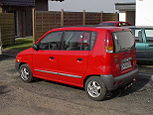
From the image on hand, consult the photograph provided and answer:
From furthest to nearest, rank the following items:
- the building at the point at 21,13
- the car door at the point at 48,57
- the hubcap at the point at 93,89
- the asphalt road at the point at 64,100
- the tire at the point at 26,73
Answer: the building at the point at 21,13 < the tire at the point at 26,73 < the car door at the point at 48,57 < the hubcap at the point at 93,89 < the asphalt road at the point at 64,100

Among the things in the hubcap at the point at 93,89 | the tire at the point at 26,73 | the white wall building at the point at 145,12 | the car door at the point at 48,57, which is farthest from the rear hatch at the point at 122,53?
the white wall building at the point at 145,12

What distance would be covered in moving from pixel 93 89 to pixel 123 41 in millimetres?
1350

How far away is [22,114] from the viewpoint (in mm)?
5148

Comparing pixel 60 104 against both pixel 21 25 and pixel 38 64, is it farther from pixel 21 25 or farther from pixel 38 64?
pixel 21 25

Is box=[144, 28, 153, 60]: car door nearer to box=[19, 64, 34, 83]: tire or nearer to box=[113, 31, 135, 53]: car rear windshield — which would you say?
box=[113, 31, 135, 53]: car rear windshield

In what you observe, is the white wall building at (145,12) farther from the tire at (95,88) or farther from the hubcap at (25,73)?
the tire at (95,88)

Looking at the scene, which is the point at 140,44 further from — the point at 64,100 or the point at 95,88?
the point at 64,100

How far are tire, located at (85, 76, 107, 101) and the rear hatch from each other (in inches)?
15.8

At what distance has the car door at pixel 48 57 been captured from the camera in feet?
21.7

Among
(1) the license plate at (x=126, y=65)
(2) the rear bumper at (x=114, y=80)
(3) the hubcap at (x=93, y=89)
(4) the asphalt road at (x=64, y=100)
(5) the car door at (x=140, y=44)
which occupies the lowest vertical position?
(4) the asphalt road at (x=64, y=100)

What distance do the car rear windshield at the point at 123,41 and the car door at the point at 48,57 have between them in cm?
154

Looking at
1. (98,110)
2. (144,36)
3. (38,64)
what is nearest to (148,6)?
(144,36)

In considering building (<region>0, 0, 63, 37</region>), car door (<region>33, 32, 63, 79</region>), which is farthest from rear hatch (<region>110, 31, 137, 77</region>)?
building (<region>0, 0, 63, 37</region>)

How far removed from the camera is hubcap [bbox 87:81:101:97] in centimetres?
592
